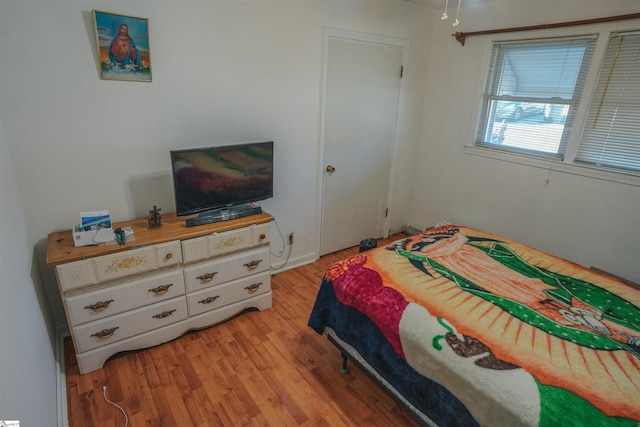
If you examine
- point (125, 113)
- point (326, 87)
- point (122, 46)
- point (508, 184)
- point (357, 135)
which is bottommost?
point (508, 184)

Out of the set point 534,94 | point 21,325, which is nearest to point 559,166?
point 534,94

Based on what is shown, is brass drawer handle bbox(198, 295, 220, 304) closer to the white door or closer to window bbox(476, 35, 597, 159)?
the white door

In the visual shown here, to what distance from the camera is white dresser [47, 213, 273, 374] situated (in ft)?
6.13

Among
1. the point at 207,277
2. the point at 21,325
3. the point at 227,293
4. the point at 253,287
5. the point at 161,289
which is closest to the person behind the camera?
the point at 21,325

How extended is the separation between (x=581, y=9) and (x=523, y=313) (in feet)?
7.84

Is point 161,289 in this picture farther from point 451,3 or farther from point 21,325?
point 451,3

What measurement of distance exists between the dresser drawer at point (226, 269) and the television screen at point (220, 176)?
14.6 inches

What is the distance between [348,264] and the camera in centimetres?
209

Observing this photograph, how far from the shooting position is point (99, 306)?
75.9 inches

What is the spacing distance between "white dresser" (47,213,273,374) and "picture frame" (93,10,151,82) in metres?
0.93

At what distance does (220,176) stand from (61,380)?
147 centimetres

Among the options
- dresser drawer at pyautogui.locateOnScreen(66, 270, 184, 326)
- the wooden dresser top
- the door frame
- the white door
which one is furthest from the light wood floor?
the white door

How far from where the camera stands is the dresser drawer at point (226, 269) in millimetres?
2219

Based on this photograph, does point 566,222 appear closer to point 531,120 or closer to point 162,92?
point 531,120
